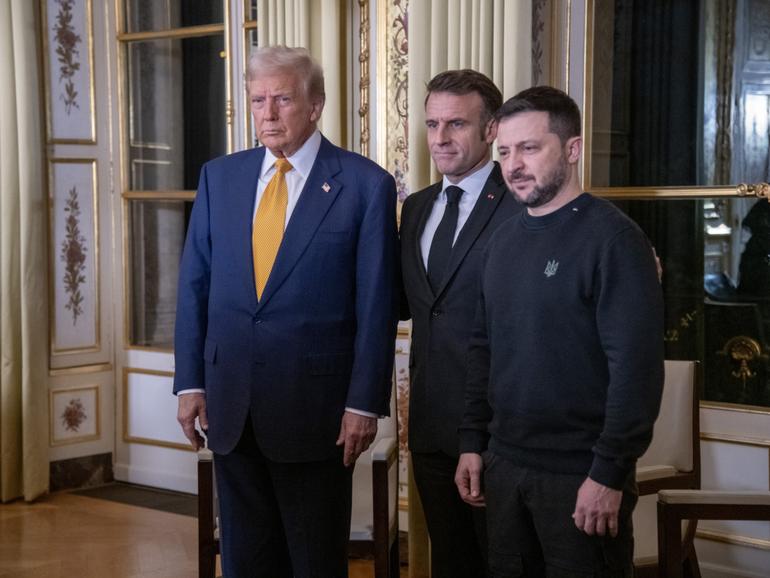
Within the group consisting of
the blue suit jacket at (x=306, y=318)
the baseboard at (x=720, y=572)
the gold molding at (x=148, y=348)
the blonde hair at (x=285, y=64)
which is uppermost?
the blonde hair at (x=285, y=64)

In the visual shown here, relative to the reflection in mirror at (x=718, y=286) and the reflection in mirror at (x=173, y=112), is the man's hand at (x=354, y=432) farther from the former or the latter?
the reflection in mirror at (x=173, y=112)

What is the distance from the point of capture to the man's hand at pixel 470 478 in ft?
6.06

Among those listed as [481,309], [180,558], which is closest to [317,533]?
[481,309]

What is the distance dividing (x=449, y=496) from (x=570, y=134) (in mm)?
802

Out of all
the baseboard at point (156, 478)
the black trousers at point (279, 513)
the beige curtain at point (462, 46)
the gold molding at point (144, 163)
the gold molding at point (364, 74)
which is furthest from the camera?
the gold molding at point (144, 163)

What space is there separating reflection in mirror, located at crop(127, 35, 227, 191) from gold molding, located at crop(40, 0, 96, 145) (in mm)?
170

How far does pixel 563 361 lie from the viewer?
1.64 meters

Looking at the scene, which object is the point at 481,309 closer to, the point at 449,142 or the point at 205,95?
the point at 449,142

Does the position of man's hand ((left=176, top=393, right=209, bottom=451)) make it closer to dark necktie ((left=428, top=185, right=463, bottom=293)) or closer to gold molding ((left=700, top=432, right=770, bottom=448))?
dark necktie ((left=428, top=185, right=463, bottom=293))

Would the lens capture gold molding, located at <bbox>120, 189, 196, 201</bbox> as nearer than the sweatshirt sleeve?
No

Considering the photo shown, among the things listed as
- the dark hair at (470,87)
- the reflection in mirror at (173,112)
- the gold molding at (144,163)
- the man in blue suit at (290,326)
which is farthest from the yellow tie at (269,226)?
the gold molding at (144,163)

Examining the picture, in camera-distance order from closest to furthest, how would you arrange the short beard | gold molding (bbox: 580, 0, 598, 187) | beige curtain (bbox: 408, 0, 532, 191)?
the short beard, beige curtain (bbox: 408, 0, 532, 191), gold molding (bbox: 580, 0, 598, 187)

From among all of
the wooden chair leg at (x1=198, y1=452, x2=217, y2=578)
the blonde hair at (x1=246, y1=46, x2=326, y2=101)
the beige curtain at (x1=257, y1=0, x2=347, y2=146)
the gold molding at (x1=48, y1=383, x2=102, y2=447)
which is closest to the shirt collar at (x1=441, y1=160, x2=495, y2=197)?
the blonde hair at (x1=246, y1=46, x2=326, y2=101)

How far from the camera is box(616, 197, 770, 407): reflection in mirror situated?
3.06 m
